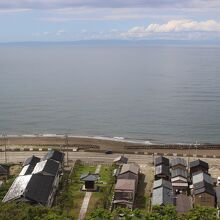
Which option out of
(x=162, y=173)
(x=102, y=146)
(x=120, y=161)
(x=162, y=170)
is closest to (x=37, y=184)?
(x=162, y=173)

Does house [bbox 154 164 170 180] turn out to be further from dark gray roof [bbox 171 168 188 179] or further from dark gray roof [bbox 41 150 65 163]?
dark gray roof [bbox 41 150 65 163]

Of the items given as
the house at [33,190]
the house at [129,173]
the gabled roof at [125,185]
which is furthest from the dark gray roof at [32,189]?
the house at [129,173]

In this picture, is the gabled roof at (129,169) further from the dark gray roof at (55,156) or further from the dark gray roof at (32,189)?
the dark gray roof at (32,189)

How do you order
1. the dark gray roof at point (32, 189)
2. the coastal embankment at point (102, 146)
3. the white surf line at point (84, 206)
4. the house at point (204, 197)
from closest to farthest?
1. the dark gray roof at point (32, 189)
2. the white surf line at point (84, 206)
3. the house at point (204, 197)
4. the coastal embankment at point (102, 146)

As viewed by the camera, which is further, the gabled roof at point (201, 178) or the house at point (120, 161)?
the house at point (120, 161)

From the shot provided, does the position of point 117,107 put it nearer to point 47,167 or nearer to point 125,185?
point 47,167

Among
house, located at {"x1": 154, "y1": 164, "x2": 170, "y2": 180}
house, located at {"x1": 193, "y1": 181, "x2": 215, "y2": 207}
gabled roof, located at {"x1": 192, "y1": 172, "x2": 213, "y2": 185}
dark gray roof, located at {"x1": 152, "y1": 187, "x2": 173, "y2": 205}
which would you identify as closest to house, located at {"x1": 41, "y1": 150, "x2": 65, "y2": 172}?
house, located at {"x1": 154, "y1": 164, "x2": 170, "y2": 180}
